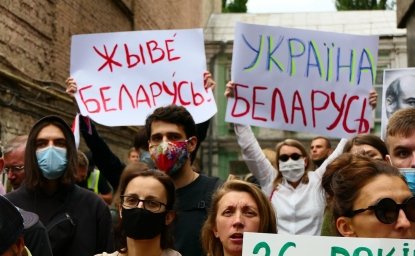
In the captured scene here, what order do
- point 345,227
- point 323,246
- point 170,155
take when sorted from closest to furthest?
point 323,246 → point 345,227 → point 170,155

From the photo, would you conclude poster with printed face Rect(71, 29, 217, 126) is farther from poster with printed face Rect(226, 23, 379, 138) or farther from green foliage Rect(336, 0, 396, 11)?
green foliage Rect(336, 0, 396, 11)

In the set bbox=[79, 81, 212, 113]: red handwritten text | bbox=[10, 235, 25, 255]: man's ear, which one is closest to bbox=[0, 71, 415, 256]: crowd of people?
bbox=[10, 235, 25, 255]: man's ear

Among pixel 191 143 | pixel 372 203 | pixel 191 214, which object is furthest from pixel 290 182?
pixel 372 203

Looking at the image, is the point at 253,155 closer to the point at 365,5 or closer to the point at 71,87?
the point at 71,87

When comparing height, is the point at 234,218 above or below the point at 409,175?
below

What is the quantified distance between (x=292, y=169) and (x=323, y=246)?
267 centimetres

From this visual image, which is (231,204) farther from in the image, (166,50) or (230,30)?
(230,30)

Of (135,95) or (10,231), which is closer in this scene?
(10,231)

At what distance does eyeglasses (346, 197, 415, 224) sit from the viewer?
7.61 feet

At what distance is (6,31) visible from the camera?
8.94 m

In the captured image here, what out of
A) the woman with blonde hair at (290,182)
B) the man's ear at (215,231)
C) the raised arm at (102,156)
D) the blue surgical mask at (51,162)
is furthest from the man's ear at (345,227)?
the raised arm at (102,156)

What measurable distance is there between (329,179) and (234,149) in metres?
20.9

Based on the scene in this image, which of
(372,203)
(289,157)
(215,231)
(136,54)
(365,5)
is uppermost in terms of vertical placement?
(365,5)

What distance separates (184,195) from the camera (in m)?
3.61
